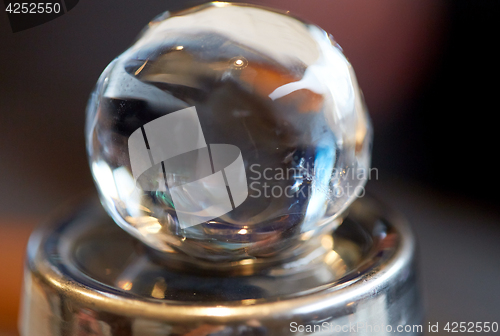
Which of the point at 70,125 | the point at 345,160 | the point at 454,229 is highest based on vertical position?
the point at 345,160

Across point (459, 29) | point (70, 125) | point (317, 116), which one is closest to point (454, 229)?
point (459, 29)

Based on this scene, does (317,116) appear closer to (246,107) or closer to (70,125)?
(246,107)

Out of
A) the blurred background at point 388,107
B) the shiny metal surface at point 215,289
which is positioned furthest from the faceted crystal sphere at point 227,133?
the blurred background at point 388,107

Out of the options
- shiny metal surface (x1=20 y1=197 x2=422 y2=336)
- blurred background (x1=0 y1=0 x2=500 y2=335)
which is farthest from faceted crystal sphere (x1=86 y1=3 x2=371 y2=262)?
blurred background (x1=0 y1=0 x2=500 y2=335)

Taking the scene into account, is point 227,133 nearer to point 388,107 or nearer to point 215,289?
point 215,289

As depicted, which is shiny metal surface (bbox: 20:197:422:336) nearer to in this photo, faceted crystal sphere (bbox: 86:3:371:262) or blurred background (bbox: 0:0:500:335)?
faceted crystal sphere (bbox: 86:3:371:262)

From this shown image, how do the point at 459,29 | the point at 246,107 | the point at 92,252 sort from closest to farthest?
the point at 246,107, the point at 92,252, the point at 459,29

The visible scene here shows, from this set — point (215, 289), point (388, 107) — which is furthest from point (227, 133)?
point (388, 107)
